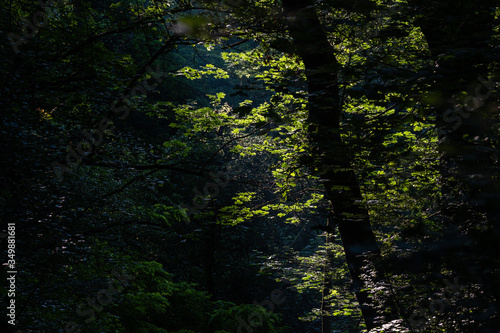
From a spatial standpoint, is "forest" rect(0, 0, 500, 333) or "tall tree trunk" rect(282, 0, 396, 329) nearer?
"forest" rect(0, 0, 500, 333)

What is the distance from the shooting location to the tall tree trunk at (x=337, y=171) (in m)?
3.61

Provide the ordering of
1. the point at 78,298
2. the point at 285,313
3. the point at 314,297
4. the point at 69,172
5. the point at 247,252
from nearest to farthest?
the point at 69,172 < the point at 78,298 < the point at 247,252 < the point at 285,313 < the point at 314,297

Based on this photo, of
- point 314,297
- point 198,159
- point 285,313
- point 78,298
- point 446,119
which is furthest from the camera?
point 314,297

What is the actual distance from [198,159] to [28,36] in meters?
10.0

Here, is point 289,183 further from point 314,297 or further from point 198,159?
point 314,297

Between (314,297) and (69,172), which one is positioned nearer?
(69,172)

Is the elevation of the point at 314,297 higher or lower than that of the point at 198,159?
lower

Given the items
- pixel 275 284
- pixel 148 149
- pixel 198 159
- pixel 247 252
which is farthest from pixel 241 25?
pixel 275 284

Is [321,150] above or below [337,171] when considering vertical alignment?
above

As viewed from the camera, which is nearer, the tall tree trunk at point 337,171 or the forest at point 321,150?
the forest at point 321,150

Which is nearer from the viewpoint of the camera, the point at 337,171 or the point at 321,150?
the point at 321,150

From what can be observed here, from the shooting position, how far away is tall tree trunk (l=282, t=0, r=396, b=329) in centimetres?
361

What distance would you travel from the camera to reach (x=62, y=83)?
4934 millimetres

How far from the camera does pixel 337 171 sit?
460 centimetres
